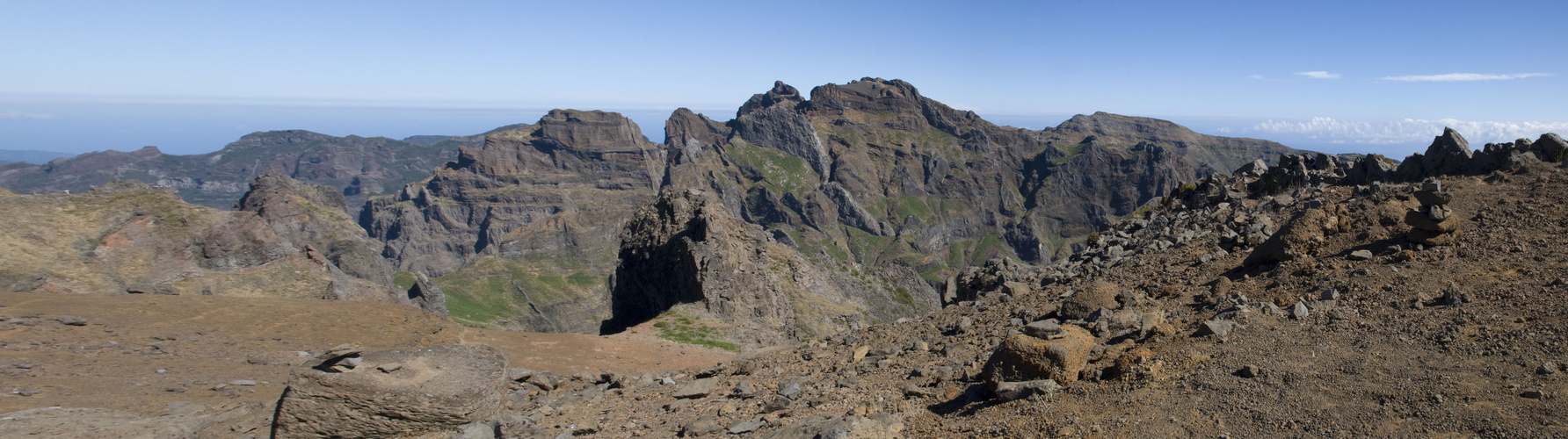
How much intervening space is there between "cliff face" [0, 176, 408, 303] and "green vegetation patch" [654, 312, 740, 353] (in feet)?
56.4

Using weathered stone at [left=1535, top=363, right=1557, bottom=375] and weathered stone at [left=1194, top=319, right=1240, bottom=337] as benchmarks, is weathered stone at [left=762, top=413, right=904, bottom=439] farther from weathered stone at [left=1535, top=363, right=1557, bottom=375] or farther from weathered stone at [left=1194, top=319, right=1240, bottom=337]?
weathered stone at [left=1535, top=363, right=1557, bottom=375]

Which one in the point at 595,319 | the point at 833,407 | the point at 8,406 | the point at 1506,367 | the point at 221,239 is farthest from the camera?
the point at 595,319

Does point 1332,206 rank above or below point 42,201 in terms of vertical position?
above

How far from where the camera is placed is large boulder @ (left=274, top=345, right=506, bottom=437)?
12375 millimetres

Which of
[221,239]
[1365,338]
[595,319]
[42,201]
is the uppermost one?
[1365,338]

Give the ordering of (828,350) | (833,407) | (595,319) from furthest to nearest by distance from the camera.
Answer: (595,319) → (828,350) → (833,407)

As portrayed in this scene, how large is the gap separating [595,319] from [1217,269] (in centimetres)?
14573

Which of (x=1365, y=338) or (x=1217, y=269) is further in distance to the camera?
(x=1217, y=269)

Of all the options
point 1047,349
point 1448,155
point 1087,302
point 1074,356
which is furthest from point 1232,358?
point 1448,155

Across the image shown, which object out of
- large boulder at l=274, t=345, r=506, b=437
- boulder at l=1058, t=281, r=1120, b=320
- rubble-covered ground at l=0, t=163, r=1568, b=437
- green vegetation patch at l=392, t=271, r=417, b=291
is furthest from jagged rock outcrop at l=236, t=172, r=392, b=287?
boulder at l=1058, t=281, r=1120, b=320

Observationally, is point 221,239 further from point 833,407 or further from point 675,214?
point 833,407

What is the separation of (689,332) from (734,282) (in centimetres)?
891

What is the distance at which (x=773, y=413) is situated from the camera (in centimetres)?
1313

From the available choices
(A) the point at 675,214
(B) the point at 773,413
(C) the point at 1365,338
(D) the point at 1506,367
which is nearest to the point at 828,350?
(B) the point at 773,413
